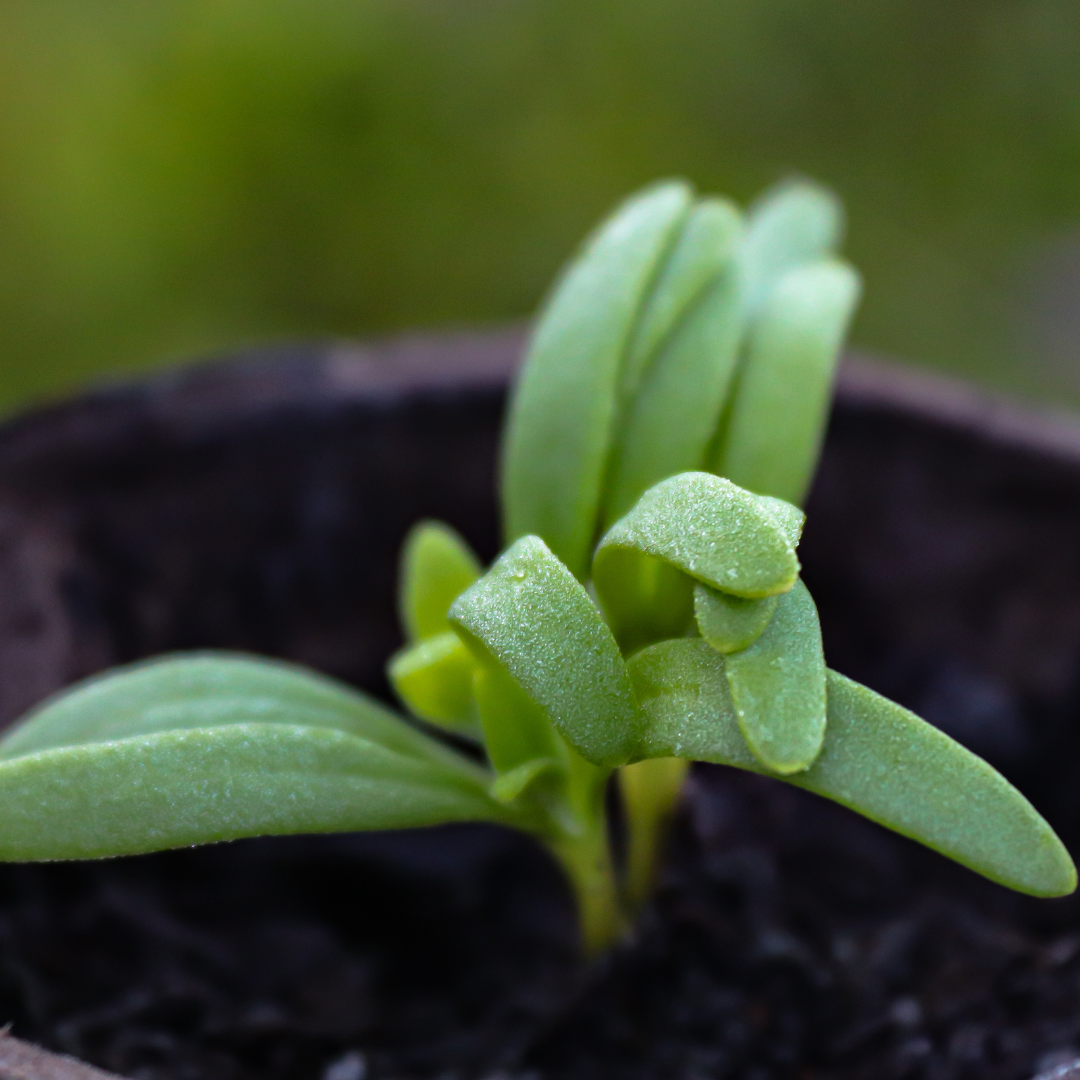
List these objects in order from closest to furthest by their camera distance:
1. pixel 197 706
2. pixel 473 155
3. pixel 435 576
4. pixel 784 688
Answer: pixel 784 688 → pixel 197 706 → pixel 435 576 → pixel 473 155

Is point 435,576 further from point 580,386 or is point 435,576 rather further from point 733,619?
point 733,619

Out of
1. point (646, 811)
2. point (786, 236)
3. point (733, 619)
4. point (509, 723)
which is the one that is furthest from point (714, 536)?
point (786, 236)

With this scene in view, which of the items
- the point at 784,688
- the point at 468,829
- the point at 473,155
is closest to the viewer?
the point at 784,688

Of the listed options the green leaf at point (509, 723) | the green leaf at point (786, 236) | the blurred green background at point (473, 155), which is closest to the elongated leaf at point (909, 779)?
the green leaf at point (509, 723)

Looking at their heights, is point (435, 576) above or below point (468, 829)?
above

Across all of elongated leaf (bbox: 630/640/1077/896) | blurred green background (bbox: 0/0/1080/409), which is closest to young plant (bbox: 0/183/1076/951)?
elongated leaf (bbox: 630/640/1077/896)

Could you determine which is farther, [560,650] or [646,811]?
[646,811]
